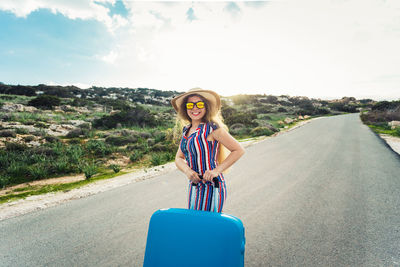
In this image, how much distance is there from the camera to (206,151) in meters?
1.79

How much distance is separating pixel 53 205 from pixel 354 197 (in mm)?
6120

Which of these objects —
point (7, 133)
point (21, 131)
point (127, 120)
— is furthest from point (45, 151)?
point (127, 120)

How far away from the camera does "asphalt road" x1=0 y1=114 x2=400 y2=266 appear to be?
2.42 metres

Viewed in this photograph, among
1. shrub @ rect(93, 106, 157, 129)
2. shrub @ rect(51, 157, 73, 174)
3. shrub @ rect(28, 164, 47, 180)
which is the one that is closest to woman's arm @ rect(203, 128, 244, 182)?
shrub @ rect(28, 164, 47, 180)

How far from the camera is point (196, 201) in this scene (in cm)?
180

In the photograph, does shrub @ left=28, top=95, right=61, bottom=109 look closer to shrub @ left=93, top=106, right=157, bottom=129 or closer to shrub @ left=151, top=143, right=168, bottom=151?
shrub @ left=93, top=106, right=157, bottom=129

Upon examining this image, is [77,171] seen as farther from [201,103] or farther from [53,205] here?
[201,103]

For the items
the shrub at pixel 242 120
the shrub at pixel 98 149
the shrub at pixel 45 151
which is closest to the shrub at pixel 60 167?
the shrub at pixel 45 151

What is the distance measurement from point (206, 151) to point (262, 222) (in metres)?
2.09

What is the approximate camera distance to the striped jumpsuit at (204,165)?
5.79 ft

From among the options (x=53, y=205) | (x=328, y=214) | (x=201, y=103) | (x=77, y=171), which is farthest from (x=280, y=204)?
(x=77, y=171)

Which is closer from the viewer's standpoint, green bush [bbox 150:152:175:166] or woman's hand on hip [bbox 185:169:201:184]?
woman's hand on hip [bbox 185:169:201:184]

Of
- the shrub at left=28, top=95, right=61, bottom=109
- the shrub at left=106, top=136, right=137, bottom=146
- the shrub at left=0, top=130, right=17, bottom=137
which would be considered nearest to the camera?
the shrub at left=0, top=130, right=17, bottom=137

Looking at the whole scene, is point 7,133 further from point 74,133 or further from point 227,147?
point 227,147
